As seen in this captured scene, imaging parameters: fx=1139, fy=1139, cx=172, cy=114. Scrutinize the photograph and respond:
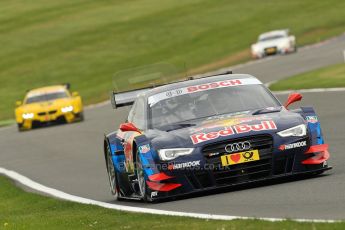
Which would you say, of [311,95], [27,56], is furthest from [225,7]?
[311,95]

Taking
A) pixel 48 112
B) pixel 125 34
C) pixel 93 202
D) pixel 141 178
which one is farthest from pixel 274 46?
pixel 141 178

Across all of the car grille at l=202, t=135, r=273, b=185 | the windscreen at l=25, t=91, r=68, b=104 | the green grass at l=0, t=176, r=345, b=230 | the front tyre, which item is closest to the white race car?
the windscreen at l=25, t=91, r=68, b=104

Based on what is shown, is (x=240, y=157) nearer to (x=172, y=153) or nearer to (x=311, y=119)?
(x=172, y=153)

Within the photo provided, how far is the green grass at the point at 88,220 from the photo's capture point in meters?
8.41

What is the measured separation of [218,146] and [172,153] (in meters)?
0.47

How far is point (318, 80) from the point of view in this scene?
30547mm

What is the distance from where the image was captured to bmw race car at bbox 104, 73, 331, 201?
11203mm

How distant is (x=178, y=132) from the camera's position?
11633 millimetres

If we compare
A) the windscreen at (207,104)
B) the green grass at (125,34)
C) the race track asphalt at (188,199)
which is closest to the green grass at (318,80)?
the race track asphalt at (188,199)

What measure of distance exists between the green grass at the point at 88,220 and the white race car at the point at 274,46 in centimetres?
3805

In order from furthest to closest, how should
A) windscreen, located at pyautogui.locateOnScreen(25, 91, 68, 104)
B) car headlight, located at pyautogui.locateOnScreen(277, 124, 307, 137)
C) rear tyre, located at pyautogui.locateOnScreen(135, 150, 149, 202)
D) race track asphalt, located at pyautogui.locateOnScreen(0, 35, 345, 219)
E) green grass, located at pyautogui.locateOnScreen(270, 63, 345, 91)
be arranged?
1. windscreen, located at pyautogui.locateOnScreen(25, 91, 68, 104)
2. green grass, located at pyautogui.locateOnScreen(270, 63, 345, 91)
3. rear tyre, located at pyautogui.locateOnScreen(135, 150, 149, 202)
4. car headlight, located at pyautogui.locateOnScreen(277, 124, 307, 137)
5. race track asphalt, located at pyautogui.locateOnScreen(0, 35, 345, 219)

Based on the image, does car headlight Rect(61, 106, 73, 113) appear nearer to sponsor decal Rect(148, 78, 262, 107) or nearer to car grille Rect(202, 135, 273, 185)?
sponsor decal Rect(148, 78, 262, 107)

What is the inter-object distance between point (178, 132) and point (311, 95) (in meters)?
15.3

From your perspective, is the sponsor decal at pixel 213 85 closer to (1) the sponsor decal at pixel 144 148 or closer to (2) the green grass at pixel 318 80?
(1) the sponsor decal at pixel 144 148
